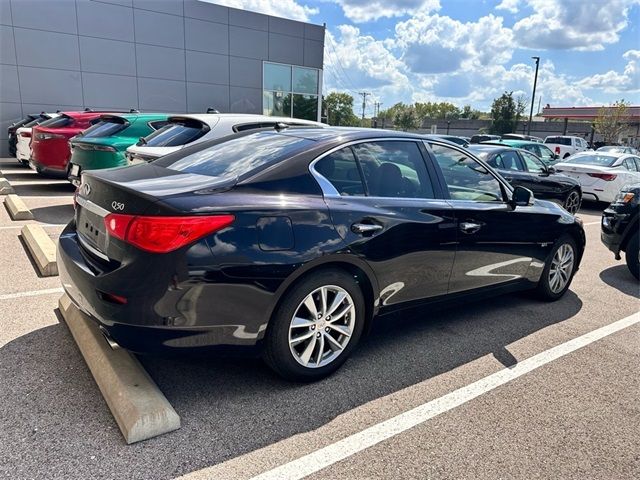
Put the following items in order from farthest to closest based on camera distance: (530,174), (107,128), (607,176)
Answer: (607,176) → (530,174) → (107,128)

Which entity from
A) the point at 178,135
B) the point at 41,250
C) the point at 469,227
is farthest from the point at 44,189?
the point at 469,227

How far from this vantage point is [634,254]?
19.9 feet

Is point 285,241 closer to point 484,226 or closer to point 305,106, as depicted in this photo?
point 484,226

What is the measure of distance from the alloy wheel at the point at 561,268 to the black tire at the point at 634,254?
151cm

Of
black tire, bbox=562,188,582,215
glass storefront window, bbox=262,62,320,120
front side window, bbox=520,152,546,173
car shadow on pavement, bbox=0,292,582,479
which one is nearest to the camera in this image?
car shadow on pavement, bbox=0,292,582,479

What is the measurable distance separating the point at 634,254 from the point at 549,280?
1.93m

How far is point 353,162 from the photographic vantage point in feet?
11.4

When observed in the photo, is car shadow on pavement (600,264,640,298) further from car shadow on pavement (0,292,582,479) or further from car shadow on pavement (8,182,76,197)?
car shadow on pavement (8,182,76,197)

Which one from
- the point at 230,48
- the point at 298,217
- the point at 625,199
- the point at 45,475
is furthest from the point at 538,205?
the point at 230,48

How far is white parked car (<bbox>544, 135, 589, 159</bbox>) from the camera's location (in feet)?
88.1

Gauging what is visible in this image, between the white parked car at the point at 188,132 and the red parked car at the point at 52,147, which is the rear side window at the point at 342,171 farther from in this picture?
the red parked car at the point at 52,147

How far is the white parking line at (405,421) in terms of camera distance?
2420mm

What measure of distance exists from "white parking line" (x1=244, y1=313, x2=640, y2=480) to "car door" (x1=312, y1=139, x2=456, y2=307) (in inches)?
30.0

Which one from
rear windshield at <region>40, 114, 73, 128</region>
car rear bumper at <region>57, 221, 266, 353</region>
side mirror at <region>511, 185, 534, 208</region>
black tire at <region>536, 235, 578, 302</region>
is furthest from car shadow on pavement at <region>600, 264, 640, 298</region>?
rear windshield at <region>40, 114, 73, 128</region>
